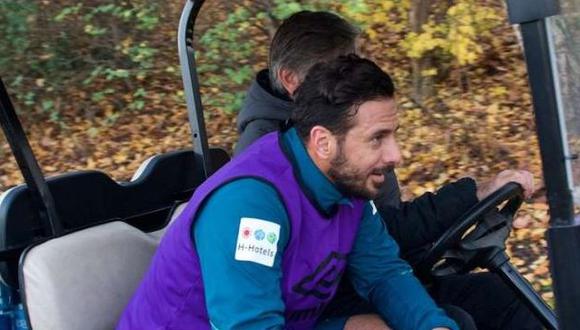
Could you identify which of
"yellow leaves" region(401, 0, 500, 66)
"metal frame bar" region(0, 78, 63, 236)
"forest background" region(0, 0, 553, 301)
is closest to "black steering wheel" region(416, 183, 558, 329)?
"metal frame bar" region(0, 78, 63, 236)

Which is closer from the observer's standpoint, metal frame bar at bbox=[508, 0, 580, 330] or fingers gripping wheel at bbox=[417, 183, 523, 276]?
metal frame bar at bbox=[508, 0, 580, 330]

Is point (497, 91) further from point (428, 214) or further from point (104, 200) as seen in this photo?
point (104, 200)

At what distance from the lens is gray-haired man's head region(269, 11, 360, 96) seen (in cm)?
270

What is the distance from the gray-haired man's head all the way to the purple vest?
533 mm

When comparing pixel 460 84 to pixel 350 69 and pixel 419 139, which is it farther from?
pixel 350 69

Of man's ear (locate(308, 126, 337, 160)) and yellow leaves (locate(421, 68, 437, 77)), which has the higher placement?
man's ear (locate(308, 126, 337, 160))

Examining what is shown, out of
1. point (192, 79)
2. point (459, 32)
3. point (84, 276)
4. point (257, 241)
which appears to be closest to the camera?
point (257, 241)

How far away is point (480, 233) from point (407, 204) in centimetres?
31

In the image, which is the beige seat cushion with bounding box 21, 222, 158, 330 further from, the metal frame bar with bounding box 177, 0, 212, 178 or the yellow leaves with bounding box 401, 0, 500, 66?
the yellow leaves with bounding box 401, 0, 500, 66

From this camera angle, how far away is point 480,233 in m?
2.53

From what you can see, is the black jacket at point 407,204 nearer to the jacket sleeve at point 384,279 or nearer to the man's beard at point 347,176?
the jacket sleeve at point 384,279

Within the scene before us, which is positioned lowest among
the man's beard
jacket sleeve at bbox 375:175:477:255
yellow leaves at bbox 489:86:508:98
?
yellow leaves at bbox 489:86:508:98

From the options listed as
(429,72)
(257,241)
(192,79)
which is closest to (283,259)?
(257,241)

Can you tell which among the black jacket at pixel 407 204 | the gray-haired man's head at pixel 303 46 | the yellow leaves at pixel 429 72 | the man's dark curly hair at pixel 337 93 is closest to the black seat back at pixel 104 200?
the black jacket at pixel 407 204
